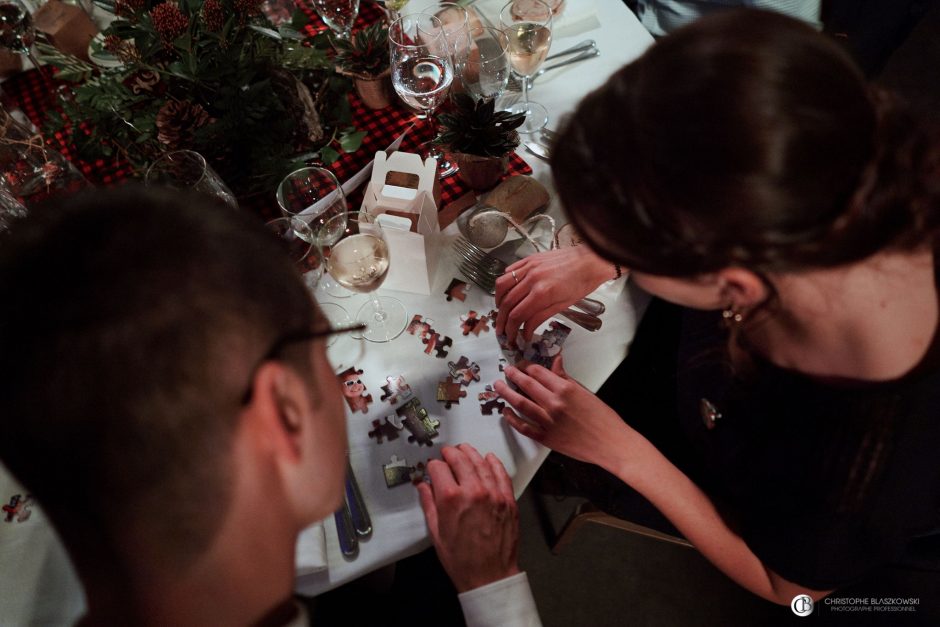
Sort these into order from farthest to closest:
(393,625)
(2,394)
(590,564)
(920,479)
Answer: (590,564), (393,625), (920,479), (2,394)

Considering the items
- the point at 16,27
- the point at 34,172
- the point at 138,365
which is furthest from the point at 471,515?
the point at 16,27

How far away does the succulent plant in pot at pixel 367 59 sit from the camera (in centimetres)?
167

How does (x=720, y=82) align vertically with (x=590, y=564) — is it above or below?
above

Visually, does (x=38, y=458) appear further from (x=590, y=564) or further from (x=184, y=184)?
(x=590, y=564)

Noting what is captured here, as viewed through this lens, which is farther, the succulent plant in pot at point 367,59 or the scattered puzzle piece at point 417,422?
the succulent plant in pot at point 367,59

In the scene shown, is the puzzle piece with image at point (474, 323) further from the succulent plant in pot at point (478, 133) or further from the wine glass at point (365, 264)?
the succulent plant in pot at point (478, 133)

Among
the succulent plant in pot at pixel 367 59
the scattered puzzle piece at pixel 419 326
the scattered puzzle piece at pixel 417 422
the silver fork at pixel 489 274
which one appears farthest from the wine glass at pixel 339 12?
the scattered puzzle piece at pixel 417 422

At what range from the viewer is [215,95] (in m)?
1.48

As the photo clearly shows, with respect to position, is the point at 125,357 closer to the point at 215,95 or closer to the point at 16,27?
the point at 215,95

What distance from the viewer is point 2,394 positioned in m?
0.65

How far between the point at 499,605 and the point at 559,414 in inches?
17.2

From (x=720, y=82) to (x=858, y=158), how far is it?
228mm

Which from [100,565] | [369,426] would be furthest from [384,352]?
[100,565]

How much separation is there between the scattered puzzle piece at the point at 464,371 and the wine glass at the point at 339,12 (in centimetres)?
106
